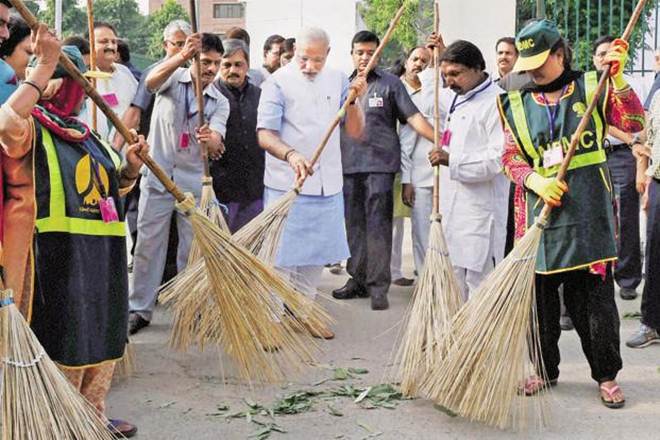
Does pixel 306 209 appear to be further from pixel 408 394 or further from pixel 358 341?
pixel 408 394

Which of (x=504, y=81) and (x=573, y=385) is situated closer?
(x=573, y=385)

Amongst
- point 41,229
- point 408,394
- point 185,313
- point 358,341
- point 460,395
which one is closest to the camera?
point 41,229

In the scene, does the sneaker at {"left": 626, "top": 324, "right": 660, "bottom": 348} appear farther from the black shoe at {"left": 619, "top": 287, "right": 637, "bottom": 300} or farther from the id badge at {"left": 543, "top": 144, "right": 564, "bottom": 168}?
the id badge at {"left": 543, "top": 144, "right": 564, "bottom": 168}

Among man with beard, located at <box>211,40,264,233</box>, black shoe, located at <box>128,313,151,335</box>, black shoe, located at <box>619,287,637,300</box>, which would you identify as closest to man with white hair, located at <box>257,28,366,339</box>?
man with beard, located at <box>211,40,264,233</box>

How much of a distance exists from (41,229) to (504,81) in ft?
11.1

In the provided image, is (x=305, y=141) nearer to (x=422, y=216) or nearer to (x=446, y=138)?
(x=446, y=138)

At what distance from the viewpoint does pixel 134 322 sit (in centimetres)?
529

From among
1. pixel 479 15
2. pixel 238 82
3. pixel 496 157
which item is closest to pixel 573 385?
pixel 496 157

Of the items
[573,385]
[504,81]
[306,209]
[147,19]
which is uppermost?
[147,19]

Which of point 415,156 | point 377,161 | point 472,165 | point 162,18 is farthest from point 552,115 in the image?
point 162,18

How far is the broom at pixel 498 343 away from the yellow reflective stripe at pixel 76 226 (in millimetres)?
1554

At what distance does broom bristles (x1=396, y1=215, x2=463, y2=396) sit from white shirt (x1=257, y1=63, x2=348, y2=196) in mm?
948

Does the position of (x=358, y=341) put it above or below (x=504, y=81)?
below

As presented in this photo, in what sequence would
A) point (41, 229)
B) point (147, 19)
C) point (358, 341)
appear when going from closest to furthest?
point (41, 229)
point (358, 341)
point (147, 19)
